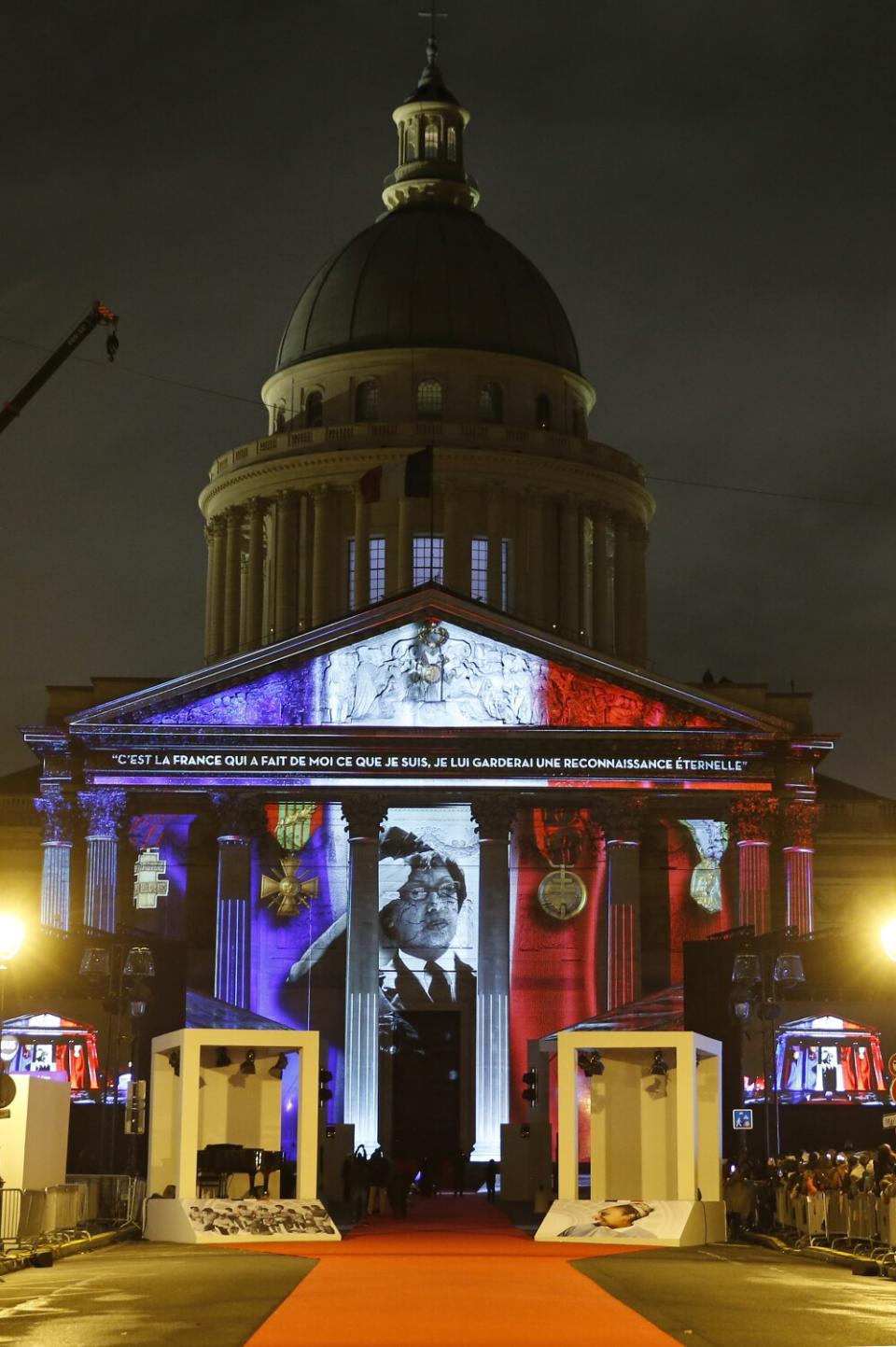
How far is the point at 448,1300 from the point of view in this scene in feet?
94.0

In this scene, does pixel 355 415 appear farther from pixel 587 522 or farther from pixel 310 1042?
pixel 310 1042

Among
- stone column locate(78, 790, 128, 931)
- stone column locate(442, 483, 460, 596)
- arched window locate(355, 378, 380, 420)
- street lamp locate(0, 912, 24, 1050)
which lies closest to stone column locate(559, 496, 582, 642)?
stone column locate(442, 483, 460, 596)

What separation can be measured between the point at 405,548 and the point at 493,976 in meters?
24.8

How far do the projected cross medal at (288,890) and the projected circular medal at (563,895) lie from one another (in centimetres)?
725

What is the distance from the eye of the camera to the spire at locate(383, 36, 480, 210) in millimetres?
109875

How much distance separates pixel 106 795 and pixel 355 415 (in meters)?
29.8

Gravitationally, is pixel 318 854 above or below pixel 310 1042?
above

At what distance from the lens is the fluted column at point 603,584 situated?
3893 inches

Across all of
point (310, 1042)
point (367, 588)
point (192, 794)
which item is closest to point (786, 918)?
point (192, 794)

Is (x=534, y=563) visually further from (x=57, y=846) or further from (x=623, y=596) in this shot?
(x=57, y=846)

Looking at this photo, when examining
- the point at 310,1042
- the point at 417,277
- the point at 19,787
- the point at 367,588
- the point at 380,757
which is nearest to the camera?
the point at 310,1042

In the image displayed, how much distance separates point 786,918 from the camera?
250 feet

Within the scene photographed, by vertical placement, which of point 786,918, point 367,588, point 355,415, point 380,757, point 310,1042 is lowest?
point 310,1042

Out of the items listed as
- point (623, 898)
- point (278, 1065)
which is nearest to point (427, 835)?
point (623, 898)
